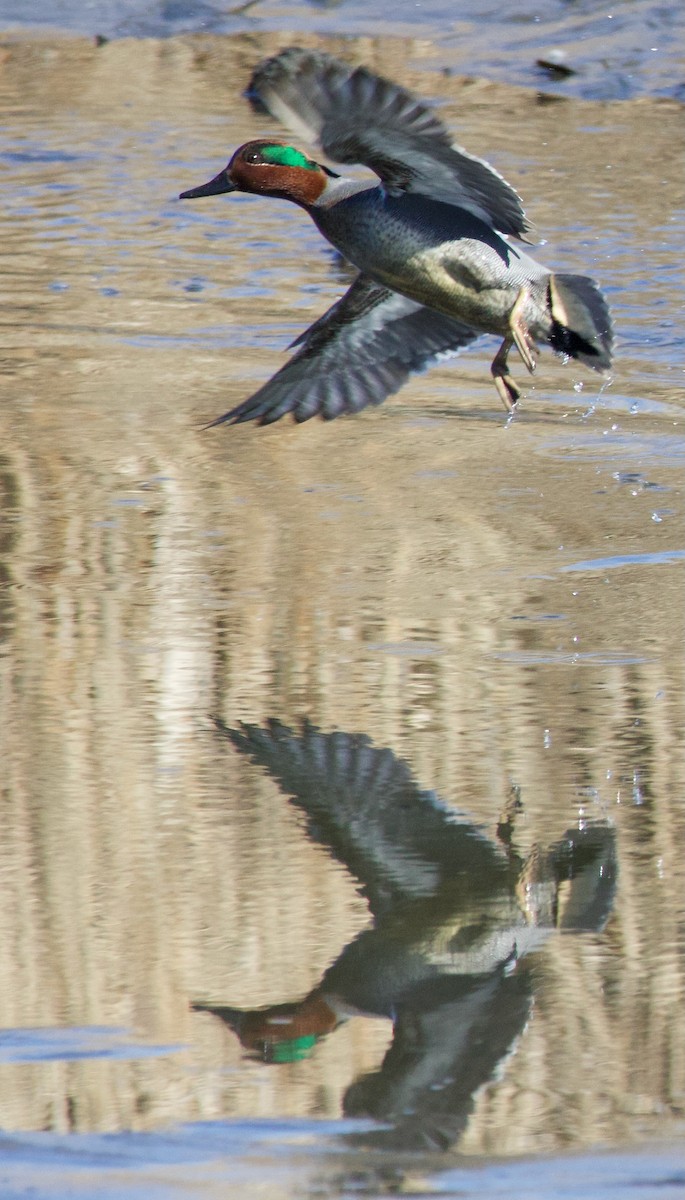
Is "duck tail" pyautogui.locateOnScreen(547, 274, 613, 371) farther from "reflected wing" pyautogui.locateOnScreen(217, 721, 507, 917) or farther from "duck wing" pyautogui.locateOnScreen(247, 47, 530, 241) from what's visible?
"reflected wing" pyautogui.locateOnScreen(217, 721, 507, 917)

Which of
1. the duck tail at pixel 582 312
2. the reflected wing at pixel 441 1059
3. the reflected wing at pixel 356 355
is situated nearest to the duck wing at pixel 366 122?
the duck tail at pixel 582 312

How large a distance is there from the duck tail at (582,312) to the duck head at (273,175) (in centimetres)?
62

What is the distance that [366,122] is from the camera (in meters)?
4.14

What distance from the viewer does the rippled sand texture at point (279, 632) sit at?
274cm

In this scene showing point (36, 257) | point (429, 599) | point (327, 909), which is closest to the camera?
point (327, 909)

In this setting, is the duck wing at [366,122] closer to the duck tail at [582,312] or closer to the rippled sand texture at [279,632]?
the duck tail at [582,312]

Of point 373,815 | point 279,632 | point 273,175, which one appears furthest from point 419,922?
point 273,175

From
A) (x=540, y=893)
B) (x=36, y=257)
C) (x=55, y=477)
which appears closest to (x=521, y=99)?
(x=36, y=257)

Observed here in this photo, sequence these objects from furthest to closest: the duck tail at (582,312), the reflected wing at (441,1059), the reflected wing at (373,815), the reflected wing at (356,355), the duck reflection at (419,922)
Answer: the reflected wing at (356,355) < the duck tail at (582,312) < the reflected wing at (373,815) < the duck reflection at (419,922) < the reflected wing at (441,1059)

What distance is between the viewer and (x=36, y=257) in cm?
757

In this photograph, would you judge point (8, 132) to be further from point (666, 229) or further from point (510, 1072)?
point (510, 1072)

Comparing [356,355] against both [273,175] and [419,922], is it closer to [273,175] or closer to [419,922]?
→ [273,175]

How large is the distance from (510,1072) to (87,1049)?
56cm

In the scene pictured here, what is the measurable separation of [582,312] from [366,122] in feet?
2.87
